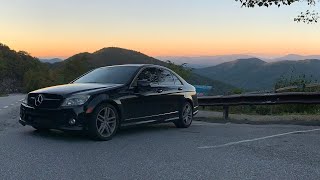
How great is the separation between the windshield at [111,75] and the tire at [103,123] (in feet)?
2.88

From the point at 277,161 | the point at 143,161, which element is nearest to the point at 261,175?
the point at 277,161

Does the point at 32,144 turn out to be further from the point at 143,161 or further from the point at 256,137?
the point at 256,137

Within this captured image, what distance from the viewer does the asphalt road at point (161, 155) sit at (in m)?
5.98

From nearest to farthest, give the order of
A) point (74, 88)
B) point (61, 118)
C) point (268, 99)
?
point (61, 118)
point (74, 88)
point (268, 99)

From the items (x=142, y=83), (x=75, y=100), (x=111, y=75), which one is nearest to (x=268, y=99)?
(x=142, y=83)

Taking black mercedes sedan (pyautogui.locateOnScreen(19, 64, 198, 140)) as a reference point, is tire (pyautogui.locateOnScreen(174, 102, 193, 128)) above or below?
below

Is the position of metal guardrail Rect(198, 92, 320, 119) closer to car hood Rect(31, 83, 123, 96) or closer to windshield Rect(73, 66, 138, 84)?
windshield Rect(73, 66, 138, 84)

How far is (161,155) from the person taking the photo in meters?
7.23

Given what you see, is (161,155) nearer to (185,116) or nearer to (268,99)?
(185,116)

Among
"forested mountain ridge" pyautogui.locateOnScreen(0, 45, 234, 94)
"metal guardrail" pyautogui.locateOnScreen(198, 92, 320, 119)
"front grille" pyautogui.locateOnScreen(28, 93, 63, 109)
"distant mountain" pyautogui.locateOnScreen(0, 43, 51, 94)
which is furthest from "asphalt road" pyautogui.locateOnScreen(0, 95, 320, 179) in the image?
"distant mountain" pyautogui.locateOnScreen(0, 43, 51, 94)

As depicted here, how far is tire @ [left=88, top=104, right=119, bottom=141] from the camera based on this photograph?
8359mm

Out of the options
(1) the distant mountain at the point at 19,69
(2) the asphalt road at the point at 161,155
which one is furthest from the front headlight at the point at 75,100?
(1) the distant mountain at the point at 19,69

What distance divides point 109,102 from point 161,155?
2.02 m

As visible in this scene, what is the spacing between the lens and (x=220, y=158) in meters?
7.07
